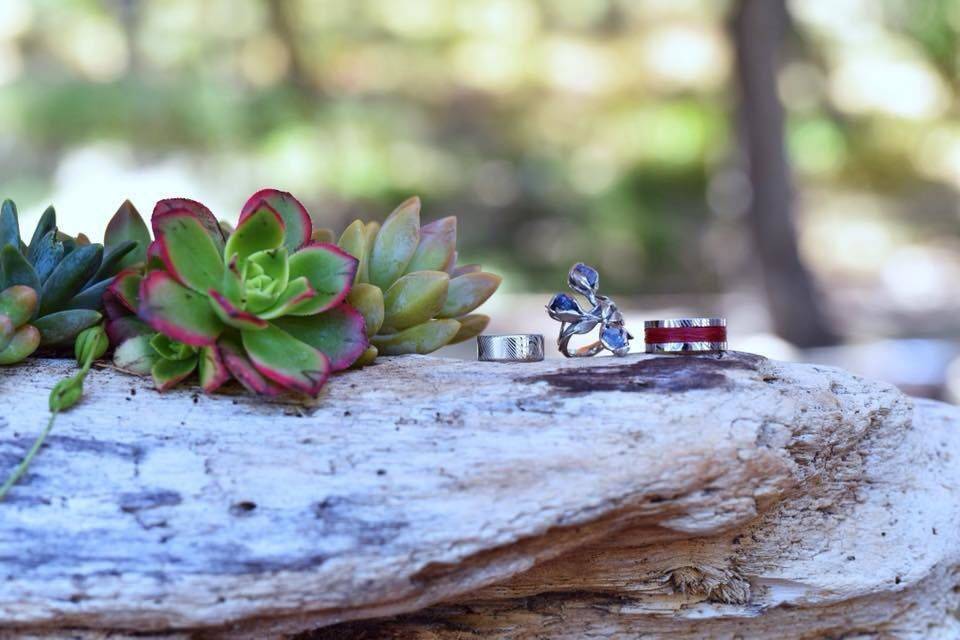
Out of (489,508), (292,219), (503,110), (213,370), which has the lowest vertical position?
(489,508)

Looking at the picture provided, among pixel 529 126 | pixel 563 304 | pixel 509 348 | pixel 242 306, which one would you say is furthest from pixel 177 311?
pixel 529 126

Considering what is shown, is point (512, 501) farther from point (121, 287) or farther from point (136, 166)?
point (136, 166)

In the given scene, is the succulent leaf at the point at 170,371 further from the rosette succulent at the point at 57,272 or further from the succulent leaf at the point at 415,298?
the succulent leaf at the point at 415,298

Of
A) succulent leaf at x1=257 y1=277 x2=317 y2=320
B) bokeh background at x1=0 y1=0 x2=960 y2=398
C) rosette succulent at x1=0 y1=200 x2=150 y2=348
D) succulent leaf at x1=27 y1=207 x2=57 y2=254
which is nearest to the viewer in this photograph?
succulent leaf at x1=257 y1=277 x2=317 y2=320

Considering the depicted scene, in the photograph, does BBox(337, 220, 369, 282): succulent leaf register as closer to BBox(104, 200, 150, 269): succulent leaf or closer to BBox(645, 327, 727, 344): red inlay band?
BBox(104, 200, 150, 269): succulent leaf

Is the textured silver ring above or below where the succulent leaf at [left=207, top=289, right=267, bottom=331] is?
below

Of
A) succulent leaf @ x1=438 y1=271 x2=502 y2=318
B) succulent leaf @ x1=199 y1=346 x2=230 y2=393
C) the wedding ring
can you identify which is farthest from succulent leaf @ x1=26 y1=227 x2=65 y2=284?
the wedding ring

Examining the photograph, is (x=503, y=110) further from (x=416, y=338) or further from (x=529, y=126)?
(x=416, y=338)
